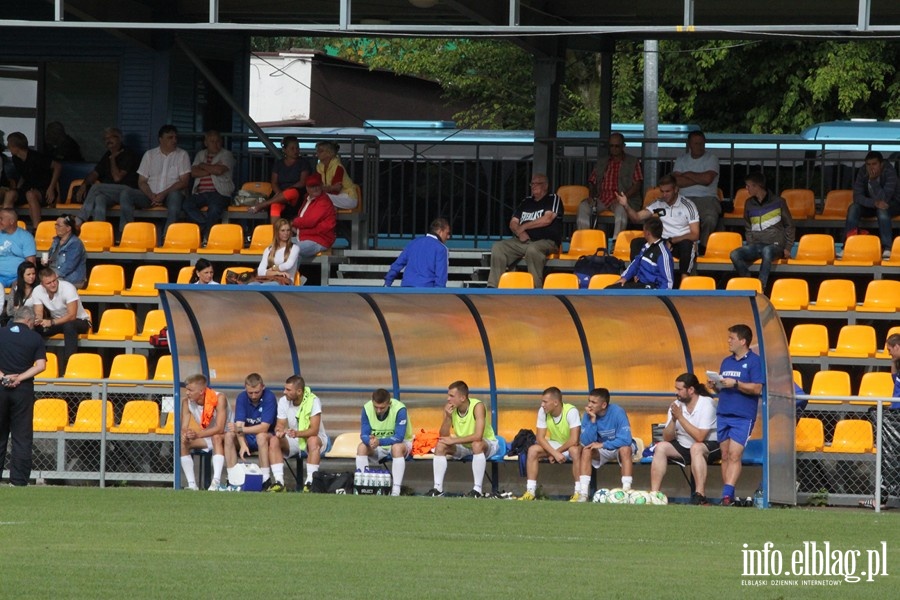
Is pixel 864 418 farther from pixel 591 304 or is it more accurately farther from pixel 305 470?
pixel 305 470

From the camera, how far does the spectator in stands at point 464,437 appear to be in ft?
47.4

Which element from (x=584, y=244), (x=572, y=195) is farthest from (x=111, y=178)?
(x=584, y=244)

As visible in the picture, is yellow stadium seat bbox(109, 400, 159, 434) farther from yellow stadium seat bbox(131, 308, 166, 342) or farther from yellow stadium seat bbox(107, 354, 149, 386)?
yellow stadium seat bbox(131, 308, 166, 342)

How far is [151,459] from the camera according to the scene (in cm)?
1630

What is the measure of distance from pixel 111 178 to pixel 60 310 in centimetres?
348

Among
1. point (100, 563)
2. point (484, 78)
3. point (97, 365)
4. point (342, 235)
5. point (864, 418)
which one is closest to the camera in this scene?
point (100, 563)

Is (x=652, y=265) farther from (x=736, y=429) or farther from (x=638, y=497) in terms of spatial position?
(x=638, y=497)

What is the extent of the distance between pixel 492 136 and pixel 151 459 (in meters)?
13.6

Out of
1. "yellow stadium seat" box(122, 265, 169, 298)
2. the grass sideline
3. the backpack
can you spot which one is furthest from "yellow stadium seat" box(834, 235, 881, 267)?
"yellow stadium seat" box(122, 265, 169, 298)

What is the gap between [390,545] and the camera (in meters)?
9.99

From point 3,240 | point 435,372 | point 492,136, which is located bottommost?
point 435,372

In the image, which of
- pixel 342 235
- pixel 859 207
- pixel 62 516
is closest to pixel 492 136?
pixel 342 235

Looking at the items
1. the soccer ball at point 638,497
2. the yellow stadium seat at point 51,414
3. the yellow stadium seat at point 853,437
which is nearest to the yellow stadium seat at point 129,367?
the yellow stadium seat at point 51,414

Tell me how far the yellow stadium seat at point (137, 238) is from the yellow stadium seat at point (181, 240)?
151 millimetres
